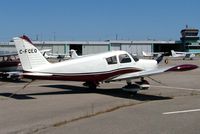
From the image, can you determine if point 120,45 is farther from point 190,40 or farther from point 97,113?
point 97,113

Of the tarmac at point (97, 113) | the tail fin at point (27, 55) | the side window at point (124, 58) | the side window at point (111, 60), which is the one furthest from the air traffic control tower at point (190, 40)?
the tarmac at point (97, 113)

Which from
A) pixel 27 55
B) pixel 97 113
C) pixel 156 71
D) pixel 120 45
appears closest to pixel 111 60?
pixel 156 71

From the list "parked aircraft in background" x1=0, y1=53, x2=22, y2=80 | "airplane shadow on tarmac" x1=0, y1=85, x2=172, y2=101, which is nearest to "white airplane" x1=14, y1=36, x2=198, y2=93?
"airplane shadow on tarmac" x1=0, y1=85, x2=172, y2=101

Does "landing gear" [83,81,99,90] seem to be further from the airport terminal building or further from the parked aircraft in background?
the airport terminal building

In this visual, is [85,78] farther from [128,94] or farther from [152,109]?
[152,109]

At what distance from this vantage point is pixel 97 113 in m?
13.5

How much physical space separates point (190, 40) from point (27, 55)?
17269 cm

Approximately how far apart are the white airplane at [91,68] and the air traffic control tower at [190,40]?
159 metres

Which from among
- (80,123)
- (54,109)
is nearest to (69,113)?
(54,109)

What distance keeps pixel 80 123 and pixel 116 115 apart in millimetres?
1759

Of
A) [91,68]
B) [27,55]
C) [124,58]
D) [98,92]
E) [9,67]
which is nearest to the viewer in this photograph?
[27,55]

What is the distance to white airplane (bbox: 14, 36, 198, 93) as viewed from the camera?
1911 cm

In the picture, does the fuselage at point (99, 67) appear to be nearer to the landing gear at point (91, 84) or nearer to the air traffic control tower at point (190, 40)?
the landing gear at point (91, 84)

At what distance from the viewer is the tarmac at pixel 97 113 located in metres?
10.6
